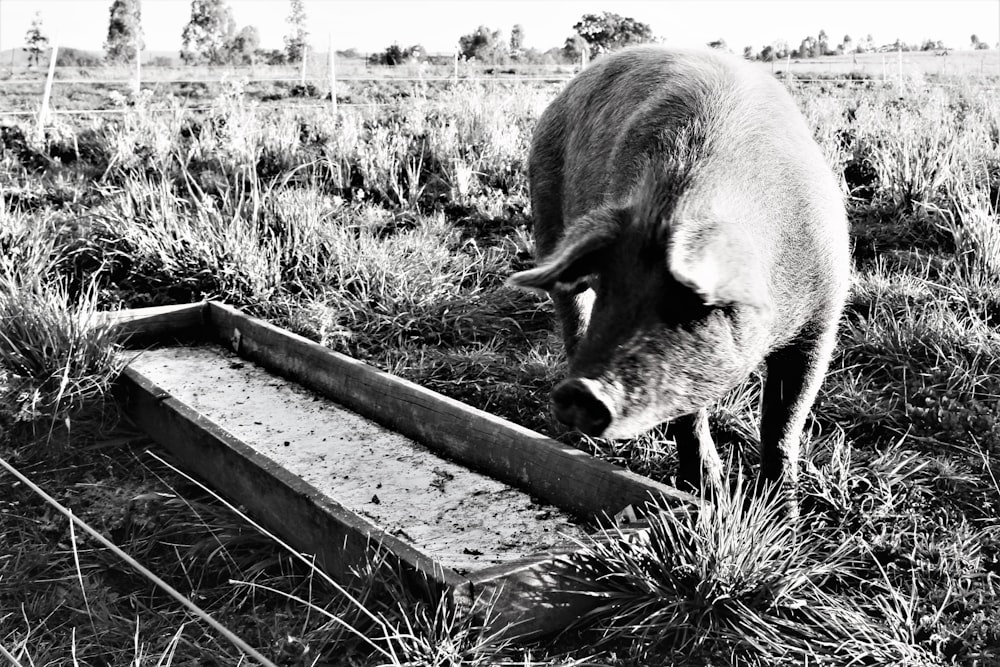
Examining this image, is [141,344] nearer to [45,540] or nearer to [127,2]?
[45,540]

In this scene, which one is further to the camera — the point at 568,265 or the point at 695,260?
the point at 568,265

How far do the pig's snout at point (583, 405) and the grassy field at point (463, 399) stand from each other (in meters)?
0.55

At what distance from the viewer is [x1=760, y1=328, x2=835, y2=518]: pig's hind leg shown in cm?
312

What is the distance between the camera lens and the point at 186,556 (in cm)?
336

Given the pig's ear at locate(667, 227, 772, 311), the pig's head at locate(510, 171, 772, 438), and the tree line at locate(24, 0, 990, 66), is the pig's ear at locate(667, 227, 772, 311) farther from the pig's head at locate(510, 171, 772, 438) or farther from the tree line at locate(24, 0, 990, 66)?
the tree line at locate(24, 0, 990, 66)

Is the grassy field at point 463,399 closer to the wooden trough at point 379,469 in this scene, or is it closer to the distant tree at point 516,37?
the wooden trough at point 379,469

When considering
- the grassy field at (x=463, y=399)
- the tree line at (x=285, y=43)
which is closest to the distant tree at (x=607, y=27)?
the tree line at (x=285, y=43)

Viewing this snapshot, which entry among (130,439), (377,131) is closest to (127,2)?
(377,131)

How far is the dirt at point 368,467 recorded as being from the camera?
11.0ft

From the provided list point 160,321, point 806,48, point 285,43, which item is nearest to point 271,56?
point 285,43

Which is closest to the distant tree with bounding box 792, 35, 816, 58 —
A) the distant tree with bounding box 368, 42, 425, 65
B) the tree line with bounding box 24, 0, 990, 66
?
the tree line with bounding box 24, 0, 990, 66

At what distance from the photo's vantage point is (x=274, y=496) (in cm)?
331

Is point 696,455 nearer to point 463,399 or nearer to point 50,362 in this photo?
point 463,399

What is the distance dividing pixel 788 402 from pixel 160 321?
3837 millimetres
